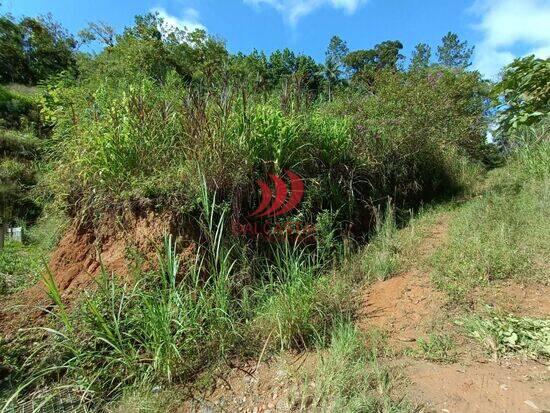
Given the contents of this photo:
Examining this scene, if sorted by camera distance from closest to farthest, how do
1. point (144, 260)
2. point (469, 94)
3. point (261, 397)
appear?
point (261, 397) < point (144, 260) < point (469, 94)

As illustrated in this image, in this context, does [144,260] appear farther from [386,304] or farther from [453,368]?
[453,368]

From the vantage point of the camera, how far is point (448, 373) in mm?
2303

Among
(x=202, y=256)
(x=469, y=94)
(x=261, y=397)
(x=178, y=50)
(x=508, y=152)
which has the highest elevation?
(x=178, y=50)

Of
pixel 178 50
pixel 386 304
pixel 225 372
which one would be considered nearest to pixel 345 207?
pixel 386 304

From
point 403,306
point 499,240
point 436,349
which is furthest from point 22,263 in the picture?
point 499,240

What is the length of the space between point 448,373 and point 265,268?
1.87 meters

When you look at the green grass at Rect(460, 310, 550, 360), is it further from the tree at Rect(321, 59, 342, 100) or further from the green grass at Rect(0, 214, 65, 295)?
the tree at Rect(321, 59, 342, 100)

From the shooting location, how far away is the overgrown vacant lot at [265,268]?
7.77 feet

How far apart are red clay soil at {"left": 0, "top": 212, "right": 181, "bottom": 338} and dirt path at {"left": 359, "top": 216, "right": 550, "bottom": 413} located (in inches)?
81.1

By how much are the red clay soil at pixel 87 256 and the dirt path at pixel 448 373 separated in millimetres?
2060

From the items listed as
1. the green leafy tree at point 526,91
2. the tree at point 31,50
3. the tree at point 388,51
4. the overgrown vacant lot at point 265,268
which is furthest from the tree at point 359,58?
the green leafy tree at point 526,91

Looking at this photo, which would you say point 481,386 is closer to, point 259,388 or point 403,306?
point 403,306

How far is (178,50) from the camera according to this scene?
1452cm

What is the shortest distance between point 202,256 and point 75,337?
4.02 feet
